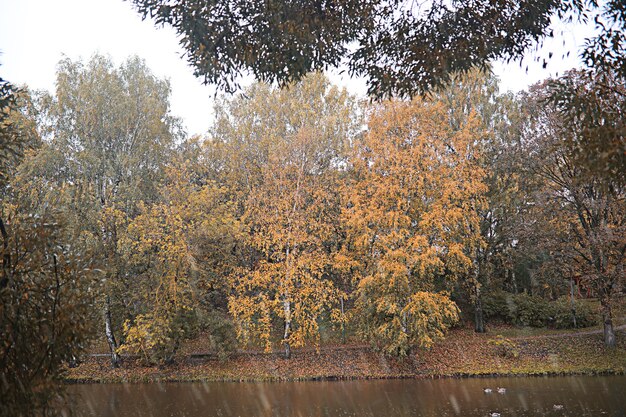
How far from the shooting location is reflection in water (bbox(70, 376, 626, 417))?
13.8m

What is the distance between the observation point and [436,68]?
28.0 feet

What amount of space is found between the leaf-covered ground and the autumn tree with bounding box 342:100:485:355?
1294 mm

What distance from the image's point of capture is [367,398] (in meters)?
16.2

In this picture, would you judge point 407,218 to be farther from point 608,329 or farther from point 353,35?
point 353,35

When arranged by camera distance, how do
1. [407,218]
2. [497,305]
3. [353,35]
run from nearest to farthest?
1. [353,35]
2. [407,218]
3. [497,305]

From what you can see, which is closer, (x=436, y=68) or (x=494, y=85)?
(x=436, y=68)

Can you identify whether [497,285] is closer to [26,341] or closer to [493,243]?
[493,243]

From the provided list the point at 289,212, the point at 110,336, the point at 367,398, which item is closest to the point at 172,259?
the point at 110,336

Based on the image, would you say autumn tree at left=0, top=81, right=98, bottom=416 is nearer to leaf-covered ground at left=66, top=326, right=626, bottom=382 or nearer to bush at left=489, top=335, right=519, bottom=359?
leaf-covered ground at left=66, top=326, right=626, bottom=382

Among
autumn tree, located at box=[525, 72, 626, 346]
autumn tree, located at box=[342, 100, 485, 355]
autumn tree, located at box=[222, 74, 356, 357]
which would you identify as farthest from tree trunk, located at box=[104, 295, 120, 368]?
autumn tree, located at box=[525, 72, 626, 346]

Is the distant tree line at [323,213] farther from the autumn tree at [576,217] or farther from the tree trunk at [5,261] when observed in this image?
the tree trunk at [5,261]

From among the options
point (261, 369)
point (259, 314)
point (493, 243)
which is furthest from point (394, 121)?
point (261, 369)

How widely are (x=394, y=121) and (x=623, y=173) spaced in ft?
53.7

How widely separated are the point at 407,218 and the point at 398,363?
20.3ft
